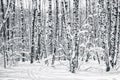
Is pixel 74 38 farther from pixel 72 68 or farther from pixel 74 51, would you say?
pixel 72 68

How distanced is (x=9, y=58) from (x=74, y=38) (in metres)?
8.05

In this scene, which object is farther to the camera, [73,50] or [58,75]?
[73,50]

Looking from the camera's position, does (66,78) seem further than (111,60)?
No

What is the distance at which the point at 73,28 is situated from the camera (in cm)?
1417

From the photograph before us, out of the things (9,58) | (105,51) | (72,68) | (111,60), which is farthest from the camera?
(9,58)

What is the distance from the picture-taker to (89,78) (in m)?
11.3

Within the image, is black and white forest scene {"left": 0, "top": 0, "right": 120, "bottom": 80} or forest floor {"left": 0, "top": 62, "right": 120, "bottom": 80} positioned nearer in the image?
forest floor {"left": 0, "top": 62, "right": 120, "bottom": 80}

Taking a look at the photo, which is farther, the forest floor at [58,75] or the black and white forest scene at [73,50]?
the black and white forest scene at [73,50]

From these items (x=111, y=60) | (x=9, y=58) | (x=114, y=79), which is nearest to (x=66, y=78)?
(x=114, y=79)

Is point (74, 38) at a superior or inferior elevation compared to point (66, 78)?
superior

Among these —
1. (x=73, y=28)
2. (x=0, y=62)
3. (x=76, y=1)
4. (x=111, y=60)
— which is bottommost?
(x=0, y=62)

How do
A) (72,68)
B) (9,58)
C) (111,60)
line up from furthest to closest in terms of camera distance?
(9,58), (111,60), (72,68)

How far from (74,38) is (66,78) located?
3.35 meters

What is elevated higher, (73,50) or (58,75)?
(73,50)
